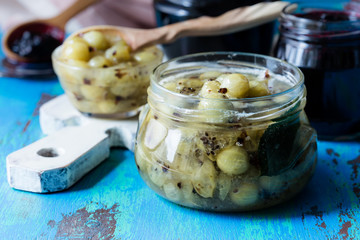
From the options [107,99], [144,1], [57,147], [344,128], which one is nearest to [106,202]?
[57,147]

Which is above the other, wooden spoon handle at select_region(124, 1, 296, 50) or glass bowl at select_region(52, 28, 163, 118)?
wooden spoon handle at select_region(124, 1, 296, 50)

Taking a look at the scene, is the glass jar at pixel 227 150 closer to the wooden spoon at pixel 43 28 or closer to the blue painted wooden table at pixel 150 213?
the blue painted wooden table at pixel 150 213

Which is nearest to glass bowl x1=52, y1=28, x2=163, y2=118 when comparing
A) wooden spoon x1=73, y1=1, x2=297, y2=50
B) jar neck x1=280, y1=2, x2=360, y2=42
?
wooden spoon x1=73, y1=1, x2=297, y2=50

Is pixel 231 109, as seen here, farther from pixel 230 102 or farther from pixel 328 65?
pixel 328 65

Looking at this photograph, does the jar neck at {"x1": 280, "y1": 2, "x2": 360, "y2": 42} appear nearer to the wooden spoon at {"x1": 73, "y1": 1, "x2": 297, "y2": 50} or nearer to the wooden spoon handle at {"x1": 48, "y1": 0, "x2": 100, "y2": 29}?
the wooden spoon at {"x1": 73, "y1": 1, "x2": 297, "y2": 50}

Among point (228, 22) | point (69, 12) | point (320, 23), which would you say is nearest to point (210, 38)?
point (228, 22)

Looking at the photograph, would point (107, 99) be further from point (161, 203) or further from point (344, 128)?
point (344, 128)

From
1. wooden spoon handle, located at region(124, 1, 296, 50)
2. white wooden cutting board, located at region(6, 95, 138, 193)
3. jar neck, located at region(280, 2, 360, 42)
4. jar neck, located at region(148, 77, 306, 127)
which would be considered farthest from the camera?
wooden spoon handle, located at region(124, 1, 296, 50)
